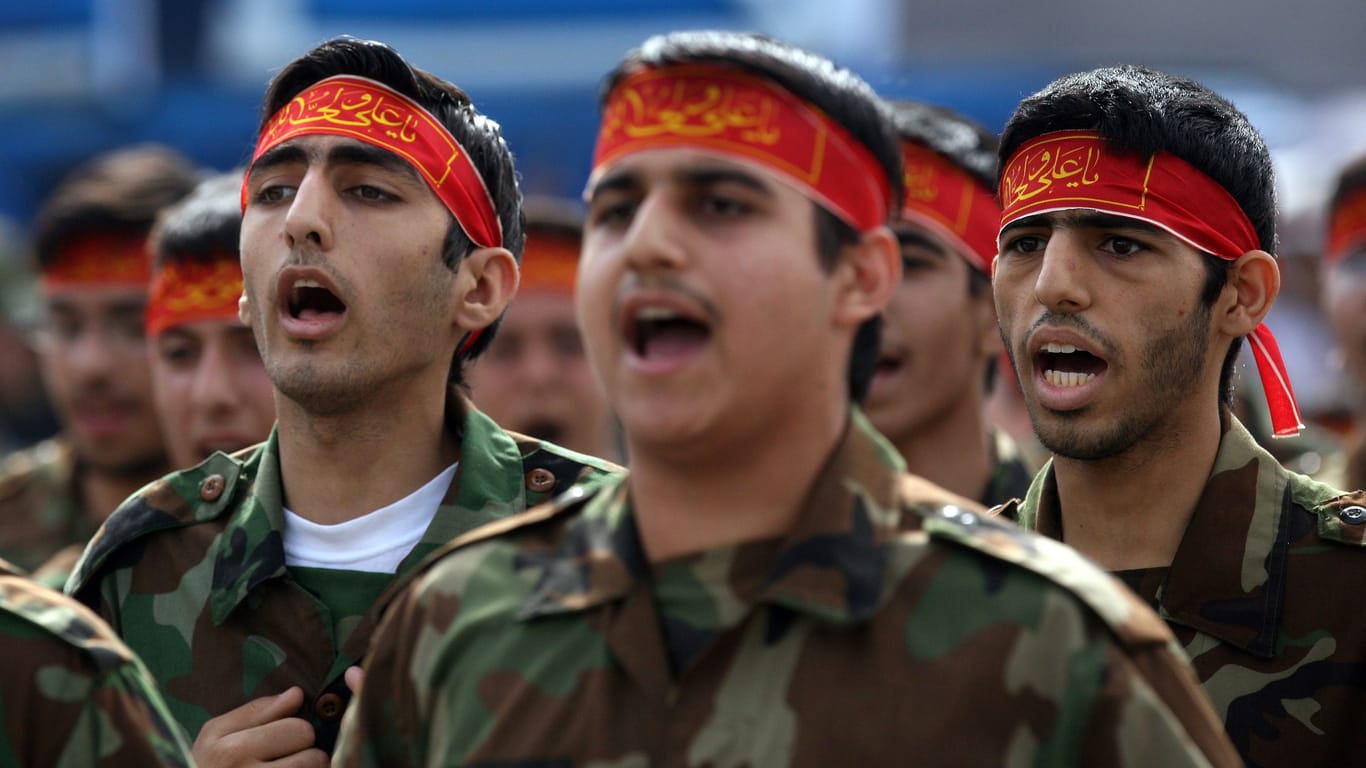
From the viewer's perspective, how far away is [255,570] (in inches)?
179

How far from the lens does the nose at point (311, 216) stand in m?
4.65

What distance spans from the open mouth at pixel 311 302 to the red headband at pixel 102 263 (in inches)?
126

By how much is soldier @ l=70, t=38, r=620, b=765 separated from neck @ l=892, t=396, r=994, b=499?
7.73ft

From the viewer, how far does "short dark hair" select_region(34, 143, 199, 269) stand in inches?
316

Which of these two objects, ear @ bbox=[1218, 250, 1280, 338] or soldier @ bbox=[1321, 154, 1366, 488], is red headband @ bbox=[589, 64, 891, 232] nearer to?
ear @ bbox=[1218, 250, 1280, 338]

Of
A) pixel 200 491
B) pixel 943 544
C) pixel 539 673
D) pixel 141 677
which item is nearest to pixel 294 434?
pixel 200 491

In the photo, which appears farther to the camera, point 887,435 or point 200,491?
point 887,435

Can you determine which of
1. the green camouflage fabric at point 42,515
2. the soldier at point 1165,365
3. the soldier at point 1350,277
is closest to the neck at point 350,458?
the soldier at point 1165,365

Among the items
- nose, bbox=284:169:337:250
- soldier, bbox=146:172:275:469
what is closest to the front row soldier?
nose, bbox=284:169:337:250

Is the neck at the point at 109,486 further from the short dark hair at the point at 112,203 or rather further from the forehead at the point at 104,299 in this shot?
the short dark hair at the point at 112,203

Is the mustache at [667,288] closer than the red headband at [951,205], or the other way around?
the mustache at [667,288]

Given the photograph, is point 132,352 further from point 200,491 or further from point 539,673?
point 539,673

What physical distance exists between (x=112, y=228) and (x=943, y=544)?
18.3 ft

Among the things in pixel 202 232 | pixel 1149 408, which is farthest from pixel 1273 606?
pixel 202 232
